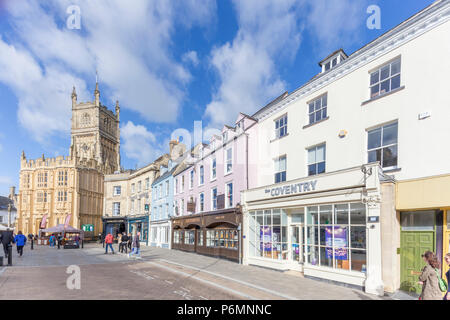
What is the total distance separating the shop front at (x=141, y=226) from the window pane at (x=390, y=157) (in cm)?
3282

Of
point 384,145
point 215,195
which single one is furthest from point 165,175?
point 384,145

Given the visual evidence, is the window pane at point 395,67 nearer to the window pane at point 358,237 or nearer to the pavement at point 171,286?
the window pane at point 358,237

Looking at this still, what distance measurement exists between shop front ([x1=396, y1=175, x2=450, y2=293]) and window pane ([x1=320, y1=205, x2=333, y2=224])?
2670 millimetres

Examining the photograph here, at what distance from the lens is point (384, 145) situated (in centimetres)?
1169

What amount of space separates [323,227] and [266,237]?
431cm

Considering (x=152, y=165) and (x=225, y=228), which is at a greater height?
(x=152, y=165)

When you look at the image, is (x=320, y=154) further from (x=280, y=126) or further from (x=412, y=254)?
(x=412, y=254)

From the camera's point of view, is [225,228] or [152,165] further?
[152,165]

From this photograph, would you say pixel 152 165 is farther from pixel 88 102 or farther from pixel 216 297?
pixel 88 102

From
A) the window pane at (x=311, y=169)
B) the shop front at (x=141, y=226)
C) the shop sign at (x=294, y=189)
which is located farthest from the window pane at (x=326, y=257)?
the shop front at (x=141, y=226)

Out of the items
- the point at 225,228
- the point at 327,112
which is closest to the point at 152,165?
the point at 225,228

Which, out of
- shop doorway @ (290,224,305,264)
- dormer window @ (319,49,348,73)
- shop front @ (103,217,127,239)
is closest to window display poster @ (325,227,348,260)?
shop doorway @ (290,224,305,264)
